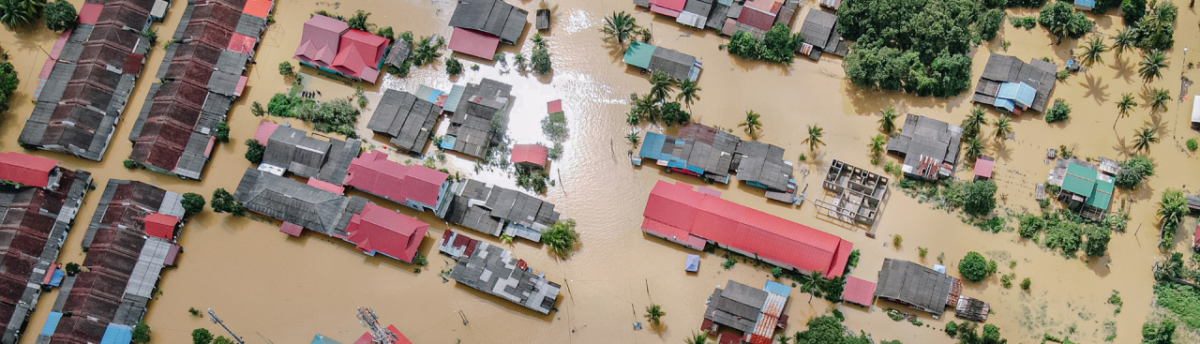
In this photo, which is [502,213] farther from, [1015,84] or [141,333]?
[1015,84]

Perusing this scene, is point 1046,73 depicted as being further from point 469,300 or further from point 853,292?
point 469,300

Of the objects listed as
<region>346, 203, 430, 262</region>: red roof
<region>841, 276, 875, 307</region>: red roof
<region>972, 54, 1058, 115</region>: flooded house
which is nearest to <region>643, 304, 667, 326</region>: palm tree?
<region>841, 276, 875, 307</region>: red roof

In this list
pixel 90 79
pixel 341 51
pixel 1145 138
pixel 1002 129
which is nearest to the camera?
pixel 1145 138

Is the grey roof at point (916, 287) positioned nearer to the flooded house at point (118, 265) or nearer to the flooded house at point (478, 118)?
the flooded house at point (478, 118)

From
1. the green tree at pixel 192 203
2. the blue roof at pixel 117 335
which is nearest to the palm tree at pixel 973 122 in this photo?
the green tree at pixel 192 203

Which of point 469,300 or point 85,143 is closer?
point 469,300

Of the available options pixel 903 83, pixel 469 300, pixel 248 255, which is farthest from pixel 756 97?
pixel 248 255

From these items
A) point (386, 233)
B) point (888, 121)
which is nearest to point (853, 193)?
point (888, 121)
